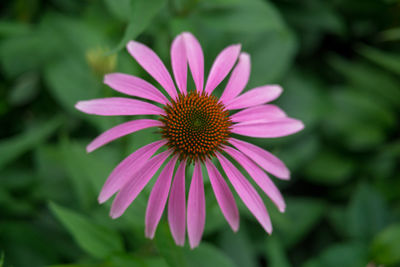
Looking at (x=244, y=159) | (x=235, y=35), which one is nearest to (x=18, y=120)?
(x=235, y=35)

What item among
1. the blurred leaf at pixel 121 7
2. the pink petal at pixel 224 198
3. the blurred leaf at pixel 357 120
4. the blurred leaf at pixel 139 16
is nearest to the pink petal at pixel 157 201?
the pink petal at pixel 224 198

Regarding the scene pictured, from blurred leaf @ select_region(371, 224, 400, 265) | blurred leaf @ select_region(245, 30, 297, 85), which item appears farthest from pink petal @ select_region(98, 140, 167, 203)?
blurred leaf @ select_region(371, 224, 400, 265)

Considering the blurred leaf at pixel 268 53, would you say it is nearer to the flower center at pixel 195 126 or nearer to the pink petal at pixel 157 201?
the flower center at pixel 195 126

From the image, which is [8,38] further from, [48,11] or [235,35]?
[235,35]

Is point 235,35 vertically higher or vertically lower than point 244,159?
higher

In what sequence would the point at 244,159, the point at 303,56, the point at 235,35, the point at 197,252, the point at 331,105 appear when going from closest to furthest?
the point at 244,159 → the point at 197,252 → the point at 235,35 → the point at 331,105 → the point at 303,56

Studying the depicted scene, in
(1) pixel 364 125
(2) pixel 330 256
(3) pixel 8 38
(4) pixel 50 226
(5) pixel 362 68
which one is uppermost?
(3) pixel 8 38

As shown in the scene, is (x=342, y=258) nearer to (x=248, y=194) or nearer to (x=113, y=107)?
(x=248, y=194)
